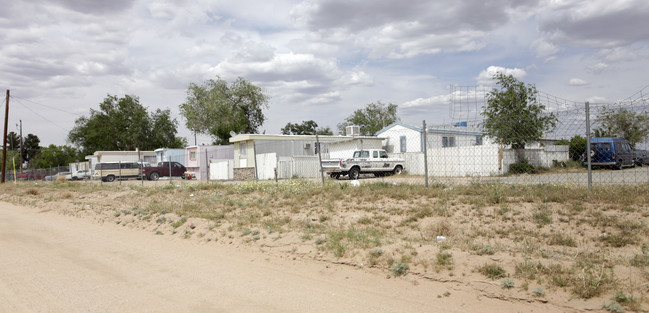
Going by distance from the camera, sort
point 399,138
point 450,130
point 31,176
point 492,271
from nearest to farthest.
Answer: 1. point 492,271
2. point 450,130
3. point 399,138
4. point 31,176

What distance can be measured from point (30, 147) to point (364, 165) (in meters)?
92.8

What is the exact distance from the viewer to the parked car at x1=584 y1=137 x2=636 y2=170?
10.4 m

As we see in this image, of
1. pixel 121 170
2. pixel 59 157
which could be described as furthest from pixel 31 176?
pixel 59 157

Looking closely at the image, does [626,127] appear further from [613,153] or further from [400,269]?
[400,269]

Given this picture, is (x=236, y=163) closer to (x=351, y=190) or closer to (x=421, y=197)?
(x=351, y=190)

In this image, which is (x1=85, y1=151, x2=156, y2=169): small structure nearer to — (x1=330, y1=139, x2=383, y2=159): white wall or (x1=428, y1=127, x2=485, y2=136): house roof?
(x1=330, y1=139, x2=383, y2=159): white wall

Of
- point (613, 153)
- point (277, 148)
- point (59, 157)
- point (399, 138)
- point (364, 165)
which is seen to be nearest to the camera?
point (613, 153)

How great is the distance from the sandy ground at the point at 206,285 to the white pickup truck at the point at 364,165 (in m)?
13.8

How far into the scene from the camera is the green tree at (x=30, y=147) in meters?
89.4

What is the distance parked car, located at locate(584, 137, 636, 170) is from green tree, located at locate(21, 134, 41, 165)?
10213cm

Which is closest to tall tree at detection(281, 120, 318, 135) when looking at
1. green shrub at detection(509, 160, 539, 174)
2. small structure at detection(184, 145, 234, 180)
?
small structure at detection(184, 145, 234, 180)

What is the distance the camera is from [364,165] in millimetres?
22438

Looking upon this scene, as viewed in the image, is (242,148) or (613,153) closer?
(613,153)

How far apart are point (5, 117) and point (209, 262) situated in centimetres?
3760
